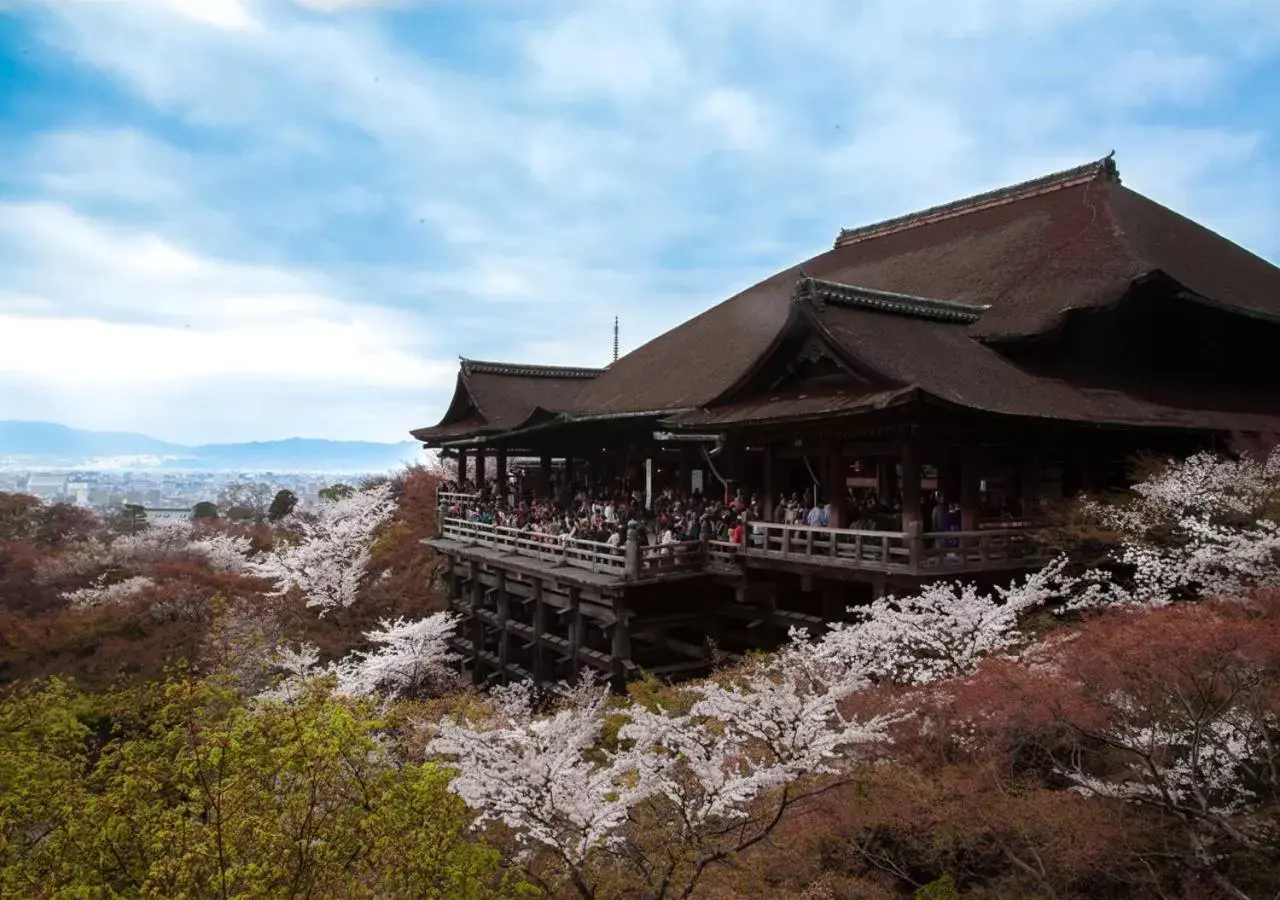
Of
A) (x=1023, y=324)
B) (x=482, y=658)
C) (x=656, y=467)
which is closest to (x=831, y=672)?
(x=1023, y=324)

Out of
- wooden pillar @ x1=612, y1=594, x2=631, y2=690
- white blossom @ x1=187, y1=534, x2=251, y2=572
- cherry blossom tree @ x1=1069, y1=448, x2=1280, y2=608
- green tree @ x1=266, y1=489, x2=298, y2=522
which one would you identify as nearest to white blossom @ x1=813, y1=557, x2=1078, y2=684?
cherry blossom tree @ x1=1069, y1=448, x2=1280, y2=608

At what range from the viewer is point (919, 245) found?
24906mm

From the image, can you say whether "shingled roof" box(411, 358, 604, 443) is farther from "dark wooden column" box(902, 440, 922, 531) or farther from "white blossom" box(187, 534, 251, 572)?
"dark wooden column" box(902, 440, 922, 531)

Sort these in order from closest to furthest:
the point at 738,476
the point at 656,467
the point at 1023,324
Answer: the point at 1023,324 < the point at 738,476 < the point at 656,467

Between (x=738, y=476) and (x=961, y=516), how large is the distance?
5616 millimetres

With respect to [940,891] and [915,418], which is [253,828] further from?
[915,418]

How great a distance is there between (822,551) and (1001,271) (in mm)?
9282

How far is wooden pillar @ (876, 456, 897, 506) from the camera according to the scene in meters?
15.2

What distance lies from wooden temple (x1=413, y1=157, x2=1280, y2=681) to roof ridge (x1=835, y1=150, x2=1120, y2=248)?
0.07 meters

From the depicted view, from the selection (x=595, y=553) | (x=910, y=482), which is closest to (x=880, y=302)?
(x=910, y=482)

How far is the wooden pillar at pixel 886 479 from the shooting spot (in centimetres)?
1524

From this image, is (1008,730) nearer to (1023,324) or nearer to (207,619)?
(1023,324)

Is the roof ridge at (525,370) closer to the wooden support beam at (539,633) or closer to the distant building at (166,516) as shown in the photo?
the wooden support beam at (539,633)

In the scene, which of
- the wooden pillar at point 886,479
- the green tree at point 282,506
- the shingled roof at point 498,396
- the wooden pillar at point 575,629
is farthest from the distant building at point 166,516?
the wooden pillar at point 886,479
